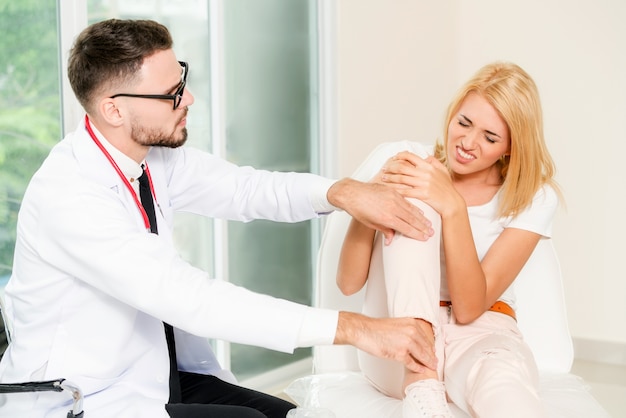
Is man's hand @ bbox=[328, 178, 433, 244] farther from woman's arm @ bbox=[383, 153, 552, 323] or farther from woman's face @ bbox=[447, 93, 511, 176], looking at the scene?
woman's face @ bbox=[447, 93, 511, 176]

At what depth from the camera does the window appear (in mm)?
2395

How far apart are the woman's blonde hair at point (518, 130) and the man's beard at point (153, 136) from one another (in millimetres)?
874

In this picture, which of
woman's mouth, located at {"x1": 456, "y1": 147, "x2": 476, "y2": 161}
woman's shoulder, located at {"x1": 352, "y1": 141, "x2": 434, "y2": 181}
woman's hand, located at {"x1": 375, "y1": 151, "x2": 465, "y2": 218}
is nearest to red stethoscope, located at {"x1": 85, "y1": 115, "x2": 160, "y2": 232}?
woman's hand, located at {"x1": 375, "y1": 151, "x2": 465, "y2": 218}

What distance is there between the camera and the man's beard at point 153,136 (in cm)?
180

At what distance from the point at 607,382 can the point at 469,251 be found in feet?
6.90

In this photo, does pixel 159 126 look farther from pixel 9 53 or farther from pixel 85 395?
pixel 9 53

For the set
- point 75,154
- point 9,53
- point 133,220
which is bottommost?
point 133,220

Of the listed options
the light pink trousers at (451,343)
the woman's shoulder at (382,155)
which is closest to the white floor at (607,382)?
the light pink trousers at (451,343)

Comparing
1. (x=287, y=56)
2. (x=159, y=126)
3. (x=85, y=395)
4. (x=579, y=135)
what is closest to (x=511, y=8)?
(x=579, y=135)

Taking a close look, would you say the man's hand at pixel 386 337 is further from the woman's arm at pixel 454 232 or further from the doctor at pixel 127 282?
the woman's arm at pixel 454 232

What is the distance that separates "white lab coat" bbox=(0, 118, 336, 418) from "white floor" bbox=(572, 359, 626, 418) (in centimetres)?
220

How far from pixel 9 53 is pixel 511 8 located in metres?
2.90

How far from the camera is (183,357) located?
2.03 meters

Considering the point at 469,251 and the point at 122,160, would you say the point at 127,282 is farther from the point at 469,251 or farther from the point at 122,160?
the point at 469,251
